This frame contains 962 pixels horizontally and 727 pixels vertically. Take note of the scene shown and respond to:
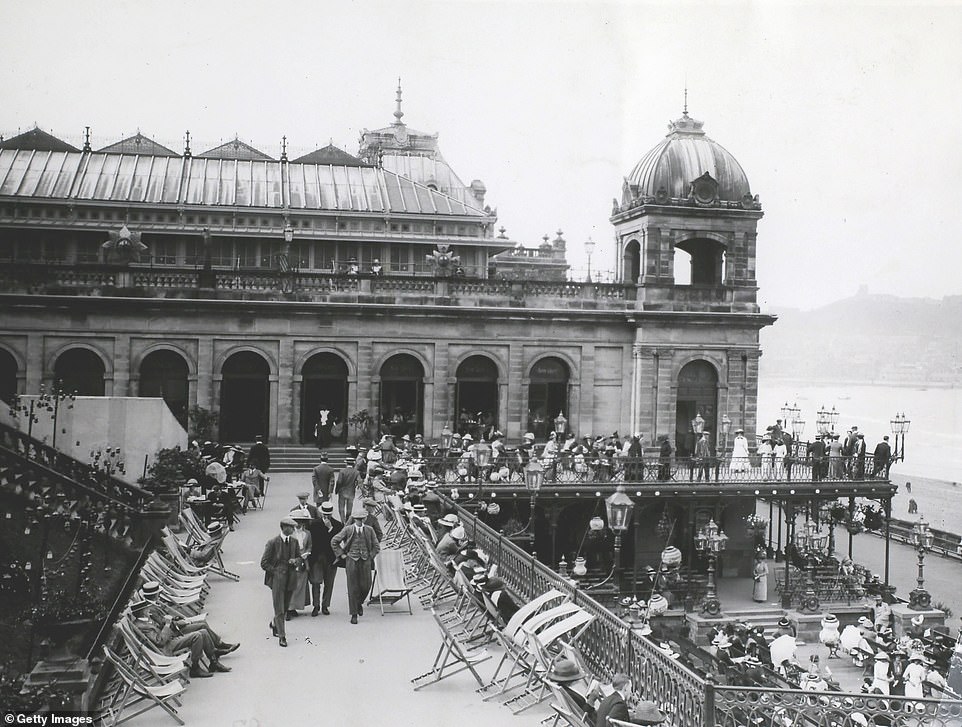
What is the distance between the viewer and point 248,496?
24.3m

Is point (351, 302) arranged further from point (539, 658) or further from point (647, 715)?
point (647, 715)

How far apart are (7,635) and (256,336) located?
1934 centimetres

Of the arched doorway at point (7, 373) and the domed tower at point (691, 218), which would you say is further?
the domed tower at point (691, 218)

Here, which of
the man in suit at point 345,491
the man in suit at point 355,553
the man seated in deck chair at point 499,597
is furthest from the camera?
the man in suit at point 345,491

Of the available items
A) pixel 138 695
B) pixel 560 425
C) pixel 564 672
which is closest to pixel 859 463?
pixel 560 425

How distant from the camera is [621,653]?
38.1 feet

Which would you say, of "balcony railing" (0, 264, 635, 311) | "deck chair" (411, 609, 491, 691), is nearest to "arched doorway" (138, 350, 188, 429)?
"balcony railing" (0, 264, 635, 311)

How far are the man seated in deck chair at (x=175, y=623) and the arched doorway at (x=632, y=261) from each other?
28.0m

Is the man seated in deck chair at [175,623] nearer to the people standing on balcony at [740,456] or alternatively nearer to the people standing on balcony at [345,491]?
the people standing on balcony at [345,491]

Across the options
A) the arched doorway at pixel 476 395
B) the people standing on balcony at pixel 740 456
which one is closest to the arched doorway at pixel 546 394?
the arched doorway at pixel 476 395

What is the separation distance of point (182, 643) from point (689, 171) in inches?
1168

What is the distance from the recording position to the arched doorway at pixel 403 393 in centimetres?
3459

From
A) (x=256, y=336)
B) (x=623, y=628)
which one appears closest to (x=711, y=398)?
(x=256, y=336)

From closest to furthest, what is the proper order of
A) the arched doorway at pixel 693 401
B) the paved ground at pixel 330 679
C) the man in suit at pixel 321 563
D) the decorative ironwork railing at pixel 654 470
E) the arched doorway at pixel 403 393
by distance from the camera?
the paved ground at pixel 330 679
the man in suit at pixel 321 563
the decorative ironwork railing at pixel 654 470
the arched doorway at pixel 403 393
the arched doorway at pixel 693 401
